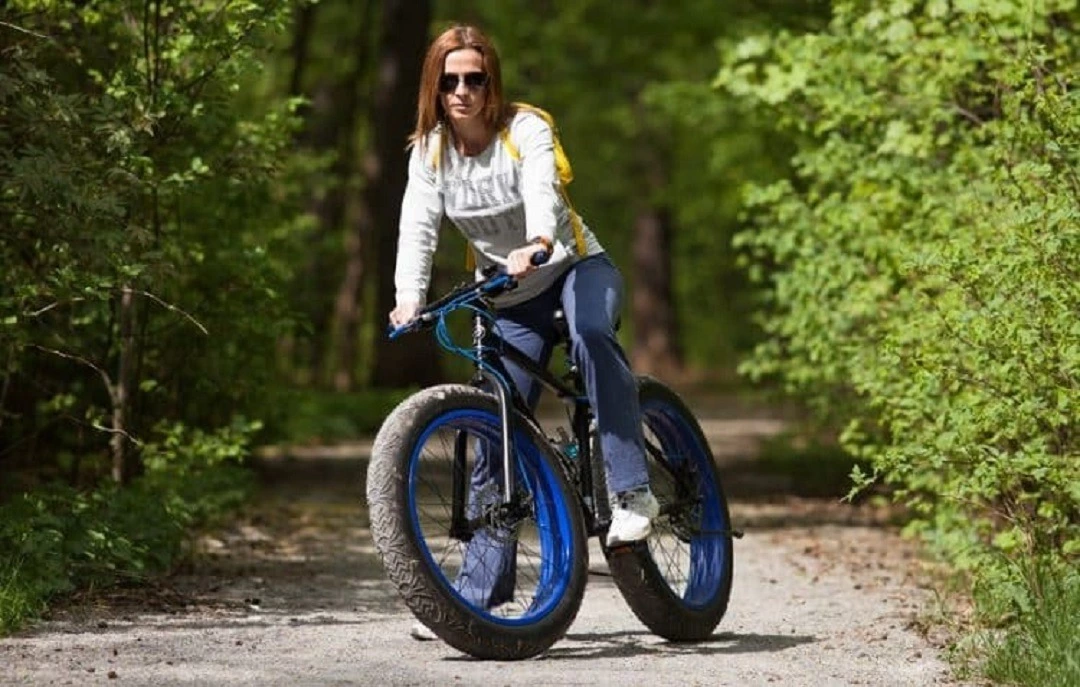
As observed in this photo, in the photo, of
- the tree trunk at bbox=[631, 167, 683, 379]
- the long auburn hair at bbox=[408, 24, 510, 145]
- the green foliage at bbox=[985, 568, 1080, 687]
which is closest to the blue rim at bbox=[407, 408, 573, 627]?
the long auburn hair at bbox=[408, 24, 510, 145]

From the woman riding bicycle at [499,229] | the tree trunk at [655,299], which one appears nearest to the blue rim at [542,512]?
the woman riding bicycle at [499,229]

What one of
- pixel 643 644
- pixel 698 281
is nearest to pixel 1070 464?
pixel 643 644

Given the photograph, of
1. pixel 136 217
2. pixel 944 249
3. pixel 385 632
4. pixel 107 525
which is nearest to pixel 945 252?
pixel 944 249

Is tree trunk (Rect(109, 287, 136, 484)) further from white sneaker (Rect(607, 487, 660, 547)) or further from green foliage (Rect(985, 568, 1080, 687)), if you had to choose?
green foliage (Rect(985, 568, 1080, 687))

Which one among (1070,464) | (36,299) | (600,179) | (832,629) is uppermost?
(600,179)

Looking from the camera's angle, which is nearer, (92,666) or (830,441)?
(92,666)

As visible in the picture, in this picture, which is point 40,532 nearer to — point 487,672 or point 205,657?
point 205,657

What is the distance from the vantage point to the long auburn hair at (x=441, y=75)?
694 centimetres

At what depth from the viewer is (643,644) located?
7.38 m

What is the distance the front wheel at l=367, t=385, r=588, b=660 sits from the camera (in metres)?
6.38

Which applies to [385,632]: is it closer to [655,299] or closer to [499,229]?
[499,229]

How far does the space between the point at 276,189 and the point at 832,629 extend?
561cm

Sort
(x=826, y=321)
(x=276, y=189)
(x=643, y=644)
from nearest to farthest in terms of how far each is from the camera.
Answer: (x=643, y=644) → (x=826, y=321) → (x=276, y=189)

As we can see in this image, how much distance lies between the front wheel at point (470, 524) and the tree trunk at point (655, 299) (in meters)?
31.8
